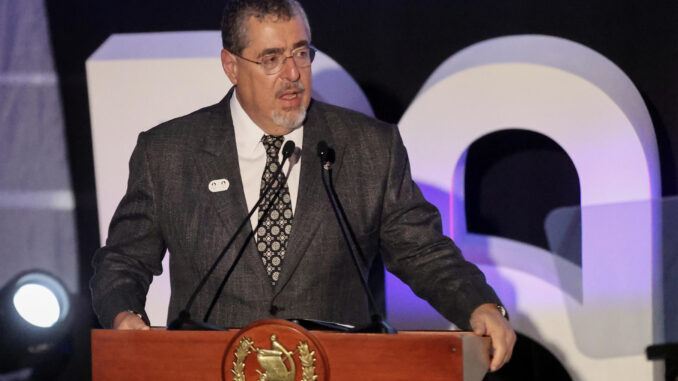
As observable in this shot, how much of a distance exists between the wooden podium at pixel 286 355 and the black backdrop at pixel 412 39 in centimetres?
179

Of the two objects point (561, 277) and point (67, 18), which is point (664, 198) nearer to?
point (561, 277)

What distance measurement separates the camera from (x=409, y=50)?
3307mm

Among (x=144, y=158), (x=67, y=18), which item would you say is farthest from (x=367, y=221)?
(x=67, y=18)

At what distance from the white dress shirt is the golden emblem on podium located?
0.72 meters

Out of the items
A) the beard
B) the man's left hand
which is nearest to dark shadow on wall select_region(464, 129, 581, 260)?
the beard

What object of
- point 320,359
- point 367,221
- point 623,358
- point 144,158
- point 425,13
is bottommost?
point 623,358

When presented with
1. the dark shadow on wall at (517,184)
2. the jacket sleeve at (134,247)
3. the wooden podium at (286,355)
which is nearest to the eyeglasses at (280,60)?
the jacket sleeve at (134,247)

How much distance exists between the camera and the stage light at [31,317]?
3.39 m

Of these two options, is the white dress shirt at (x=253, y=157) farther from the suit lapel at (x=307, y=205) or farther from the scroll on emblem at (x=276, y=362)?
the scroll on emblem at (x=276, y=362)

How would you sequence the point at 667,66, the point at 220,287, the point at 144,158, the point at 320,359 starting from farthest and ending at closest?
the point at 667,66 < the point at 144,158 < the point at 220,287 < the point at 320,359

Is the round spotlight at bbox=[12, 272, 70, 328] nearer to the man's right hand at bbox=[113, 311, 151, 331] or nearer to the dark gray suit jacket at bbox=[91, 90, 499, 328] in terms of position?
the dark gray suit jacket at bbox=[91, 90, 499, 328]

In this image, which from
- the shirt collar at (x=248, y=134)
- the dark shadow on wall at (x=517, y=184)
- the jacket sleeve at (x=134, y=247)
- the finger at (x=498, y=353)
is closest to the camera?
the finger at (x=498, y=353)

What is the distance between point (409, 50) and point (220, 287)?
1.47 meters

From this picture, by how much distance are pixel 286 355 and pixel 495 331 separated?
1.72ft
